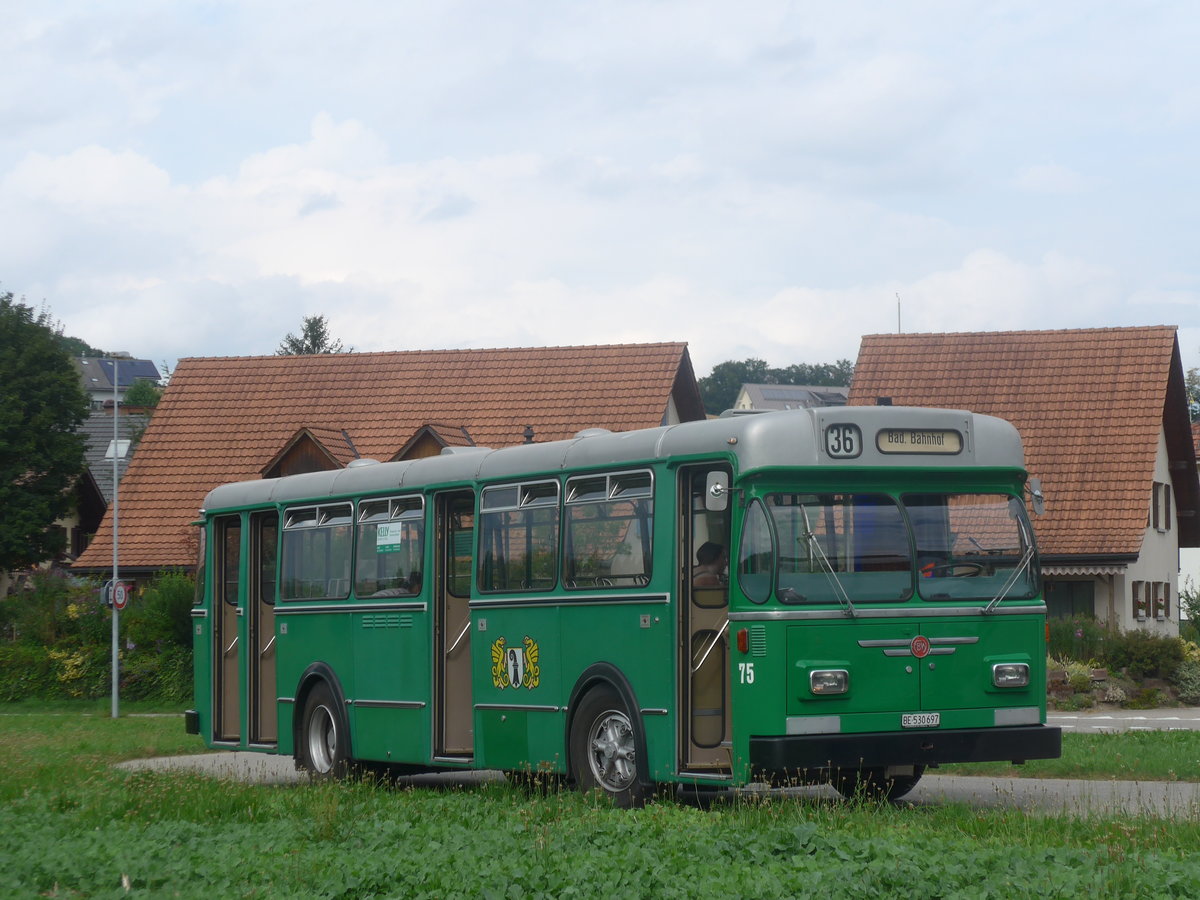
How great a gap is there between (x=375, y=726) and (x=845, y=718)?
599 centimetres

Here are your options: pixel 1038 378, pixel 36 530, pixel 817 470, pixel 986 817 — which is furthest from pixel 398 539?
pixel 36 530

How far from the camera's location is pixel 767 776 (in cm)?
1259

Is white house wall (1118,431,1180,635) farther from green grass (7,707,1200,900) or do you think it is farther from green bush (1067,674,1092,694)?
green grass (7,707,1200,900)

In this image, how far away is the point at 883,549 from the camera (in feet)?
42.2

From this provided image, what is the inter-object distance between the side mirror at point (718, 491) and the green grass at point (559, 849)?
2.01 meters

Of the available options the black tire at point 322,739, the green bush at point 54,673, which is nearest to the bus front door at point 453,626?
the black tire at point 322,739

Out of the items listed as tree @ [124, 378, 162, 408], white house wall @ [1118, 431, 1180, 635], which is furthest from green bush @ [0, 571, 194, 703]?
tree @ [124, 378, 162, 408]

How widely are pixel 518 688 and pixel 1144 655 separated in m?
19.2

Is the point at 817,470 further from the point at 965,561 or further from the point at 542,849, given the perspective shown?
the point at 542,849

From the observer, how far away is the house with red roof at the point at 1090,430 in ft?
123

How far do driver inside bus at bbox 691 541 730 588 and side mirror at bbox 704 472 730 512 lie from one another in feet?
1.18

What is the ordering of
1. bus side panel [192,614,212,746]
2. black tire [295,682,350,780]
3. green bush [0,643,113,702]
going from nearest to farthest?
1. black tire [295,682,350,780]
2. bus side panel [192,614,212,746]
3. green bush [0,643,113,702]

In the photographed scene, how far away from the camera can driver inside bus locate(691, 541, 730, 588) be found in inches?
512

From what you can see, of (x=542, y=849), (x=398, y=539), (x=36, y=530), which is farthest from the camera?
(x=36, y=530)
